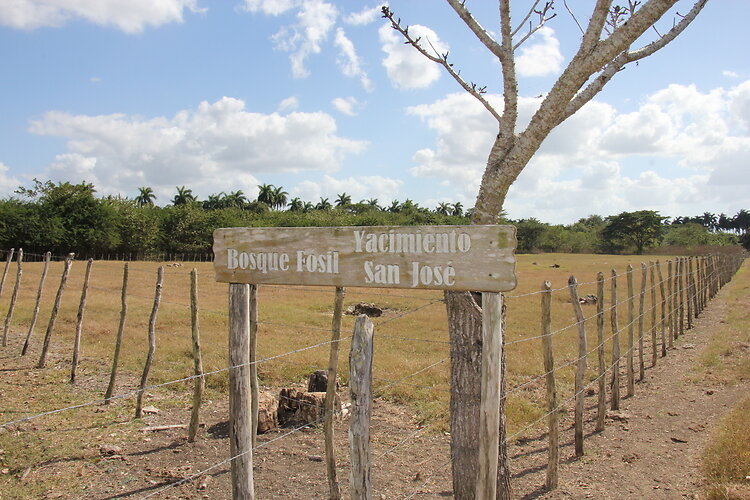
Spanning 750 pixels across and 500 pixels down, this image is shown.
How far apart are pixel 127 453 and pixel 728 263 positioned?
35.3 metres

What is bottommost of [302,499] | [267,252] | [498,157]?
[302,499]

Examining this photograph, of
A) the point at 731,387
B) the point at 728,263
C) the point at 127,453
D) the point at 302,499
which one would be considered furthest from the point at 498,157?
the point at 728,263

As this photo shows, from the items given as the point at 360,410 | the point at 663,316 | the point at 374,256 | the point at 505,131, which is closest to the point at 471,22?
the point at 505,131

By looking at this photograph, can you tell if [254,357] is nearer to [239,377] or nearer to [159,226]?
[239,377]

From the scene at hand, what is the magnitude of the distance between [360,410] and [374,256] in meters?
0.97

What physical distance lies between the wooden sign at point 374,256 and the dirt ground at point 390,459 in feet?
5.92

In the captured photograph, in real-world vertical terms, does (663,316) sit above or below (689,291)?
below

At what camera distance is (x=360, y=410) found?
133 inches

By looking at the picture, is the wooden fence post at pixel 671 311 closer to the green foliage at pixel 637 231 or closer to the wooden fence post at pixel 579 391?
the wooden fence post at pixel 579 391

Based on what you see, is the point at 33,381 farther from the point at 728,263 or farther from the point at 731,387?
the point at 728,263

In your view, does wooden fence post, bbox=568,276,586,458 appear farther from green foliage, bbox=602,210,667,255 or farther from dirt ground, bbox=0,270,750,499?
green foliage, bbox=602,210,667,255

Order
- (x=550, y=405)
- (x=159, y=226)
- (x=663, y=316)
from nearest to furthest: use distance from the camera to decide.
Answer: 1. (x=550, y=405)
2. (x=663, y=316)
3. (x=159, y=226)

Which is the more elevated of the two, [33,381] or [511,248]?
[511,248]

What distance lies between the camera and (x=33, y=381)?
32.2ft
